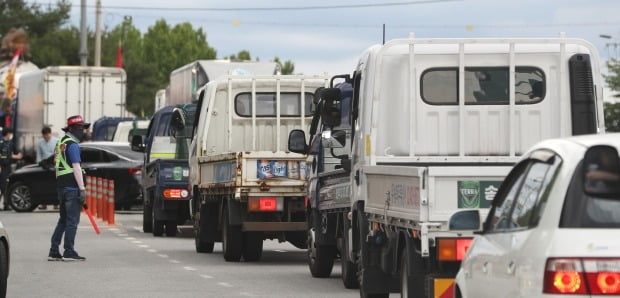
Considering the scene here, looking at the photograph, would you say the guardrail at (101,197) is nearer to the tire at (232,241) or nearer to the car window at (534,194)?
the tire at (232,241)

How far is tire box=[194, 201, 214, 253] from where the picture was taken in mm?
24047

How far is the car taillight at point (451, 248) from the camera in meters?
12.4

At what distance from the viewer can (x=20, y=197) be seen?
39.9 meters

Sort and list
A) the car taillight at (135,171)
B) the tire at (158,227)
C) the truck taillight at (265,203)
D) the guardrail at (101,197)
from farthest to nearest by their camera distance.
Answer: the car taillight at (135,171)
the guardrail at (101,197)
the tire at (158,227)
the truck taillight at (265,203)

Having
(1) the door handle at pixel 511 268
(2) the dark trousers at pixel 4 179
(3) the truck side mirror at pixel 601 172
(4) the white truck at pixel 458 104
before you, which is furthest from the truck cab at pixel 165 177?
(3) the truck side mirror at pixel 601 172

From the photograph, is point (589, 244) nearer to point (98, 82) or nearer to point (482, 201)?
point (482, 201)

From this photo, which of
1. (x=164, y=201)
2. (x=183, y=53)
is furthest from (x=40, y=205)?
(x=183, y=53)

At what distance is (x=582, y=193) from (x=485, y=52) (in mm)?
8038

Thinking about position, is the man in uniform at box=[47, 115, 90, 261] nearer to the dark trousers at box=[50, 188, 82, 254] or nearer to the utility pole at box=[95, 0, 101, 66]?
the dark trousers at box=[50, 188, 82, 254]

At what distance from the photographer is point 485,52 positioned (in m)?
15.9

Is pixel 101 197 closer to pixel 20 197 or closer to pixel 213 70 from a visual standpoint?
pixel 20 197

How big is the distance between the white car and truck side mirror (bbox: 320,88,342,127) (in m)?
8.48

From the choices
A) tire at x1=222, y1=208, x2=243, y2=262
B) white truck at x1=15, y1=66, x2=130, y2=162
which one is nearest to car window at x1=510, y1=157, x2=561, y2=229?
tire at x1=222, y1=208, x2=243, y2=262

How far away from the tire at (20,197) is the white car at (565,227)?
1250 inches
